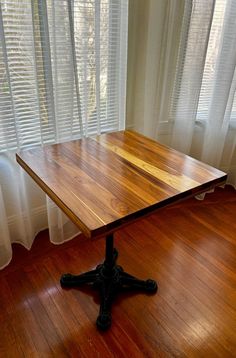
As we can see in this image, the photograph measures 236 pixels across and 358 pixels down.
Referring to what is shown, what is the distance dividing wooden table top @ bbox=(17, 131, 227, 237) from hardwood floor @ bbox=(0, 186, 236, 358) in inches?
28.5

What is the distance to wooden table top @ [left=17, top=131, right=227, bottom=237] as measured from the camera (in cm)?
88

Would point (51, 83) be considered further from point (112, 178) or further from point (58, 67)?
point (112, 178)

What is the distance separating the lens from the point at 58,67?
1.44 metres

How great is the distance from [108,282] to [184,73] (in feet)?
4.86

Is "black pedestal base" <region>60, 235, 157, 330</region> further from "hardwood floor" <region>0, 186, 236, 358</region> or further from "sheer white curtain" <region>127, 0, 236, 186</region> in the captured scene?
"sheer white curtain" <region>127, 0, 236, 186</region>

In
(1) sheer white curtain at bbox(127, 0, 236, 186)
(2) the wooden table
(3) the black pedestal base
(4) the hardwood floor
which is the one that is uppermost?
(1) sheer white curtain at bbox(127, 0, 236, 186)

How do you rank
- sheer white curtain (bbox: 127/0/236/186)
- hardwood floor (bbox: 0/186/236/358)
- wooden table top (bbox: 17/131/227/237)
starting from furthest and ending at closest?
sheer white curtain (bbox: 127/0/236/186) → hardwood floor (bbox: 0/186/236/358) → wooden table top (bbox: 17/131/227/237)

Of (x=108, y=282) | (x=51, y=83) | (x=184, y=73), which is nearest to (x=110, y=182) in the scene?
(x=108, y=282)

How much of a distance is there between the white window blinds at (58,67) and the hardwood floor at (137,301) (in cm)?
75

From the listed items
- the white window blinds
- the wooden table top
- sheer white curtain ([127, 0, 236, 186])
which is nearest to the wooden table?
the wooden table top

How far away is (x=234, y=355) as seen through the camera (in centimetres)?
121

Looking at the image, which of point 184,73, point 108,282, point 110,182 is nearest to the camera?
point 110,182

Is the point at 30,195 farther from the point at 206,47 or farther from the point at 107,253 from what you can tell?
the point at 206,47

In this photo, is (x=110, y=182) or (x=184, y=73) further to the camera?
(x=184, y=73)
